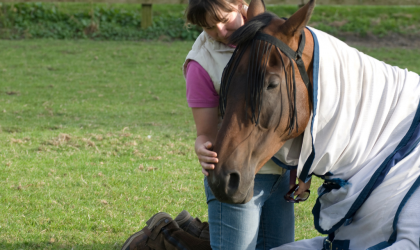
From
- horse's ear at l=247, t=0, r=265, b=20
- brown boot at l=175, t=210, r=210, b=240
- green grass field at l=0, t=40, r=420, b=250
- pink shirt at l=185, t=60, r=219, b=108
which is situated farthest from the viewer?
green grass field at l=0, t=40, r=420, b=250

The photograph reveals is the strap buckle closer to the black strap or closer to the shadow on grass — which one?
the black strap

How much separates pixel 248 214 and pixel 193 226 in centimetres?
90

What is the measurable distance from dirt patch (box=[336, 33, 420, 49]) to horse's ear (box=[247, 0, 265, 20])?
10484mm

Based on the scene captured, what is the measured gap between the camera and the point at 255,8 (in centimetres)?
213

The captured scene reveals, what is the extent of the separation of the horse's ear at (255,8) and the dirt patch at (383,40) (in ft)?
34.4

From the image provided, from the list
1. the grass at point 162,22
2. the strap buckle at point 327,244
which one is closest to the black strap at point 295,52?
the strap buckle at point 327,244

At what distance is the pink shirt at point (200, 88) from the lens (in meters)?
2.37

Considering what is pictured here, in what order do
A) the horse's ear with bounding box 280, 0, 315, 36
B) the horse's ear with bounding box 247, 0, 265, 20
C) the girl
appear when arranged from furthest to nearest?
the girl < the horse's ear with bounding box 247, 0, 265, 20 < the horse's ear with bounding box 280, 0, 315, 36

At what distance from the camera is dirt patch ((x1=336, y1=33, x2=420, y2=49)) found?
1217 cm

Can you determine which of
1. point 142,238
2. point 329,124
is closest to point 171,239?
point 142,238

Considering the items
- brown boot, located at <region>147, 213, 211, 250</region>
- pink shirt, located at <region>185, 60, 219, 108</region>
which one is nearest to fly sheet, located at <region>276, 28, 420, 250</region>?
pink shirt, located at <region>185, 60, 219, 108</region>

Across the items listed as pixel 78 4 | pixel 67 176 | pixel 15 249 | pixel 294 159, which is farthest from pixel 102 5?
pixel 294 159

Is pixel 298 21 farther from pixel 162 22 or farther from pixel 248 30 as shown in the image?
pixel 162 22

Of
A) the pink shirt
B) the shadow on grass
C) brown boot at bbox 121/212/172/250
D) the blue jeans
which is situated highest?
the pink shirt
